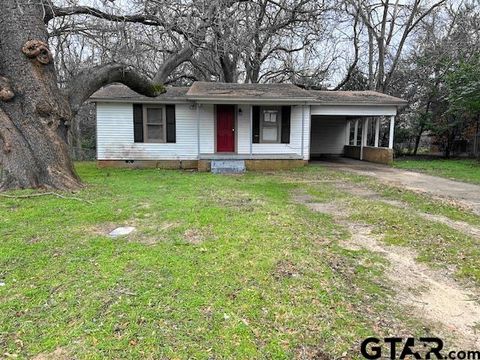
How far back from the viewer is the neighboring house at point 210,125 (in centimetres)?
1247

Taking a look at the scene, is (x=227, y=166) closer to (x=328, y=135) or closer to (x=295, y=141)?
(x=295, y=141)

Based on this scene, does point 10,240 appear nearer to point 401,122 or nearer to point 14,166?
point 14,166

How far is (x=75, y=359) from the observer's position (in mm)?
2117

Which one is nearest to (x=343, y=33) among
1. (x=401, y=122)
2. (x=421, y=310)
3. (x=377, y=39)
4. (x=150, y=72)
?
(x=377, y=39)

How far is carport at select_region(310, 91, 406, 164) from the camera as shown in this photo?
44.7 feet

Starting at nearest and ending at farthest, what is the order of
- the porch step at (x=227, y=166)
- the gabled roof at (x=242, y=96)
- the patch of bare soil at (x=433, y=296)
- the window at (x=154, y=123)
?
the patch of bare soil at (x=433, y=296) < the porch step at (x=227, y=166) < the gabled roof at (x=242, y=96) < the window at (x=154, y=123)

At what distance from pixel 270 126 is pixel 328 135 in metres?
6.45

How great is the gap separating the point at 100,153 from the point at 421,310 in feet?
40.1

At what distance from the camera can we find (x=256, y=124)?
13188 millimetres

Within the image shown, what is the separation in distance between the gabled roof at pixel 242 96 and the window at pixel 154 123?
0.44 m

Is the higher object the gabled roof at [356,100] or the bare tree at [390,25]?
the bare tree at [390,25]

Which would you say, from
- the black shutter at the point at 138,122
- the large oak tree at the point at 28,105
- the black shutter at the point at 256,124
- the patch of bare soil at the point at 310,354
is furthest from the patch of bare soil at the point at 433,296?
the black shutter at the point at 138,122

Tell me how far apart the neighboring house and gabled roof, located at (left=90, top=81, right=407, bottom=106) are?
0.04 metres

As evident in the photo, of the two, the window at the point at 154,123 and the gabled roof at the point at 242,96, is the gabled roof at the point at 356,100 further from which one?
the window at the point at 154,123
